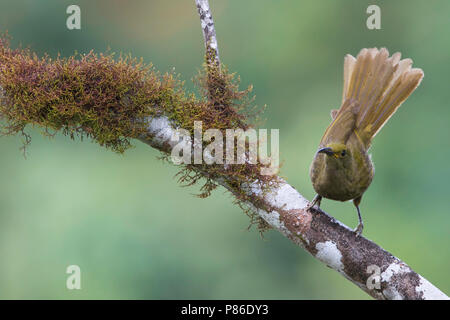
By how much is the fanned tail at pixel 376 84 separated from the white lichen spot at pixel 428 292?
90 centimetres

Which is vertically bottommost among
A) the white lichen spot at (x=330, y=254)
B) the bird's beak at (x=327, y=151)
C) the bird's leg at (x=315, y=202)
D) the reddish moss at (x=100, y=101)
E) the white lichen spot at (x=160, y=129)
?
the white lichen spot at (x=330, y=254)

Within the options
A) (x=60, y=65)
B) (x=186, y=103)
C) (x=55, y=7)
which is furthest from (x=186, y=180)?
(x=55, y=7)

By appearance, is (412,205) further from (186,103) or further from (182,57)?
(186,103)

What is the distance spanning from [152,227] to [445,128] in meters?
4.57

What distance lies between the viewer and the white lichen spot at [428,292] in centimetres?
224

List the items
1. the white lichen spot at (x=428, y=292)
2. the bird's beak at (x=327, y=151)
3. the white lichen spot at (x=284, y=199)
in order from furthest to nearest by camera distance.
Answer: the bird's beak at (x=327, y=151) → the white lichen spot at (x=284, y=199) → the white lichen spot at (x=428, y=292)

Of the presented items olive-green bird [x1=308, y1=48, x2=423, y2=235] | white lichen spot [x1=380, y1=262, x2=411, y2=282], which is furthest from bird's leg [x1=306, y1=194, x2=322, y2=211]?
white lichen spot [x1=380, y1=262, x2=411, y2=282]

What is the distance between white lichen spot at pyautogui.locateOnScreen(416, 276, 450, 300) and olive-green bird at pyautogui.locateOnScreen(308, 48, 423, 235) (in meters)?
0.51

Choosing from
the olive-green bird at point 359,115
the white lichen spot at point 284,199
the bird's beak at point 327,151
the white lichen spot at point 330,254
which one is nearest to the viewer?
the white lichen spot at point 330,254

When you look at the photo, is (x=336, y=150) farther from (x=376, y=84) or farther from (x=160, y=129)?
(x=160, y=129)

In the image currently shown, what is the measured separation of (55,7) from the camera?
851 centimetres

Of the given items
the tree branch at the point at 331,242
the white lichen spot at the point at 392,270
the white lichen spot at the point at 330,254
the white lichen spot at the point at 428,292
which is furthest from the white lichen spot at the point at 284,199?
the white lichen spot at the point at 428,292

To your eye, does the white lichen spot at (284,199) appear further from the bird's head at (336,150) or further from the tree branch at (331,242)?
the bird's head at (336,150)

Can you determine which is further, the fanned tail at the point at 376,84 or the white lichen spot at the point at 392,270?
the fanned tail at the point at 376,84
